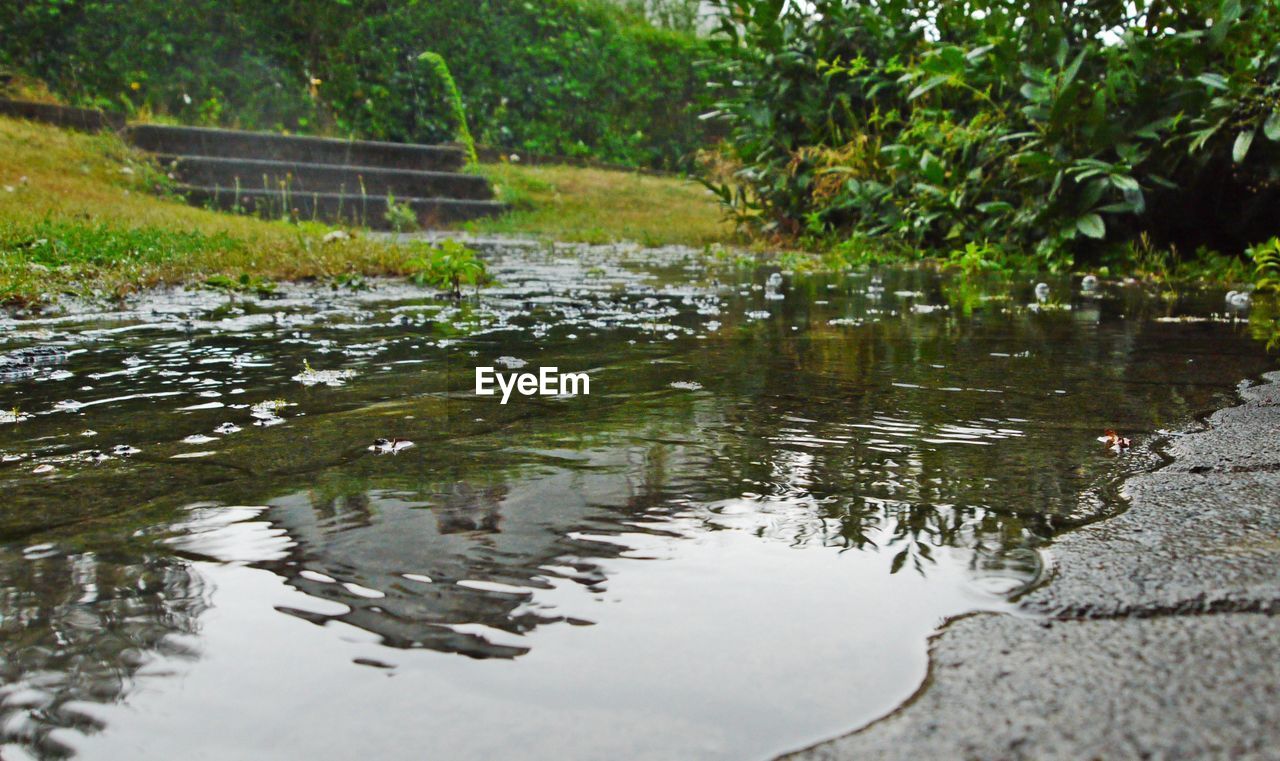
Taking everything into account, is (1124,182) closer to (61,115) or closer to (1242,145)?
(1242,145)

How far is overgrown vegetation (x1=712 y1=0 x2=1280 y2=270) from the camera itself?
5.21 meters

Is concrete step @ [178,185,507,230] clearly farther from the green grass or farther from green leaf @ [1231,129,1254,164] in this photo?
green leaf @ [1231,129,1254,164]

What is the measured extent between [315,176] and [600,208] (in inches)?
128

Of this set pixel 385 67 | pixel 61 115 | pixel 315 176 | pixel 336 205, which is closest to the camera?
pixel 336 205

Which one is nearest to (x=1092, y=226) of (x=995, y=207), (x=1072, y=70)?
(x=995, y=207)

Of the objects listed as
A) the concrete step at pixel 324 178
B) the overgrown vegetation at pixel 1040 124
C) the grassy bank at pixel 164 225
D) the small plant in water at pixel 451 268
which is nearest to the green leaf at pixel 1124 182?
the overgrown vegetation at pixel 1040 124

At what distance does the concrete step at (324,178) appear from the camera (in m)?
10.4

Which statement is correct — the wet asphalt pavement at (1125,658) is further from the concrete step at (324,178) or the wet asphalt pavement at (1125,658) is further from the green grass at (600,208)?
the concrete step at (324,178)

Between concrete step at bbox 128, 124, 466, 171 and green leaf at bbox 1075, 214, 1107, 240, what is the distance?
8.73m

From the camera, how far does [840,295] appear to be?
511 centimetres

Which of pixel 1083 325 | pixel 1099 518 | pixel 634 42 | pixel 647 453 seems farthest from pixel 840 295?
pixel 634 42

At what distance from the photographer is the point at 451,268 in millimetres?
4855

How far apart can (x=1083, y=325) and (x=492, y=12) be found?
40.9ft

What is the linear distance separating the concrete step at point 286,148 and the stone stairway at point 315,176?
0.03ft
